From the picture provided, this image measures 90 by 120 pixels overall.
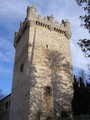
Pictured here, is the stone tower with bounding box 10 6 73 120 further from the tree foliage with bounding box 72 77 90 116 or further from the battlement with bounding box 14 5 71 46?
the tree foliage with bounding box 72 77 90 116

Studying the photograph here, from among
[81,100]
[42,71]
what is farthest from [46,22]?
[81,100]

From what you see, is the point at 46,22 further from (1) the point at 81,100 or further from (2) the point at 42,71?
(1) the point at 81,100

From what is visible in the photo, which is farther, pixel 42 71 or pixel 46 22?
pixel 46 22

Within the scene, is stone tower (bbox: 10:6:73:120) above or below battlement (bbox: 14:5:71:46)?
below

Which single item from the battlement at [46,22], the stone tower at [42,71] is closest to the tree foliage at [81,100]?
the stone tower at [42,71]

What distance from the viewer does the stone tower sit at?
899 inches

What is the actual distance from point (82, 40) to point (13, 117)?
585 inches

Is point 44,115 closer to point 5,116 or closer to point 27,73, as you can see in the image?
point 27,73

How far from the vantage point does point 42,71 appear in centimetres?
2433

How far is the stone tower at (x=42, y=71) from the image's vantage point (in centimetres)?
2283

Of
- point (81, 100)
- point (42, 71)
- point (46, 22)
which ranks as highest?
point (46, 22)

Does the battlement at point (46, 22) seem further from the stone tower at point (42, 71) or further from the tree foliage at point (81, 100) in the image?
the tree foliage at point (81, 100)

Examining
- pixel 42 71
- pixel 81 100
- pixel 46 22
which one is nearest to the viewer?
pixel 81 100

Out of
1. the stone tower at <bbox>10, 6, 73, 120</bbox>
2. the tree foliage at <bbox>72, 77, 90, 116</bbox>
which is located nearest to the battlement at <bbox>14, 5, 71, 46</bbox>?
the stone tower at <bbox>10, 6, 73, 120</bbox>
